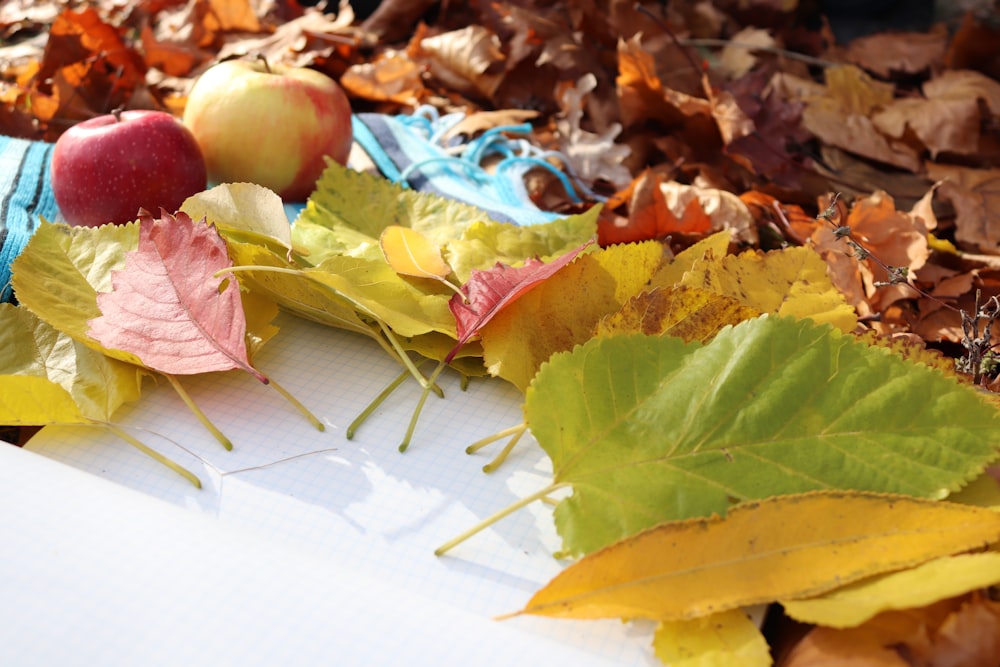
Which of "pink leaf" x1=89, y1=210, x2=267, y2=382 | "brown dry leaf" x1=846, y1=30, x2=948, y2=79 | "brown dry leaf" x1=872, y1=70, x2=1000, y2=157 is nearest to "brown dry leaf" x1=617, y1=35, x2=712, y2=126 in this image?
"brown dry leaf" x1=872, y1=70, x2=1000, y2=157

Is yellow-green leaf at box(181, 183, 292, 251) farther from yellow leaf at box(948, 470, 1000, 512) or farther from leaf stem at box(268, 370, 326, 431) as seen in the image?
yellow leaf at box(948, 470, 1000, 512)

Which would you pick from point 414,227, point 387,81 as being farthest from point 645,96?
point 414,227

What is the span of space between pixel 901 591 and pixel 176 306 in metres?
0.35

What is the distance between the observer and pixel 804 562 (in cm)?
31

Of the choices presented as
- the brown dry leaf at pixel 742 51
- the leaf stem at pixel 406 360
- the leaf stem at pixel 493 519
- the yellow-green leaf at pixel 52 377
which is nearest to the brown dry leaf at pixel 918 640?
the leaf stem at pixel 493 519

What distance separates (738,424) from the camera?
0.35m

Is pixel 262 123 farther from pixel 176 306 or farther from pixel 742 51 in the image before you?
pixel 742 51

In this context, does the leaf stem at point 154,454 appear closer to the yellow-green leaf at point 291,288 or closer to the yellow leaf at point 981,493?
the yellow-green leaf at point 291,288

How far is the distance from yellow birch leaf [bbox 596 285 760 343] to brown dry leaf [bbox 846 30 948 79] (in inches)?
35.4

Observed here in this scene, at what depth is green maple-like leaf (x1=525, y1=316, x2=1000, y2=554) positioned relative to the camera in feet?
1.11

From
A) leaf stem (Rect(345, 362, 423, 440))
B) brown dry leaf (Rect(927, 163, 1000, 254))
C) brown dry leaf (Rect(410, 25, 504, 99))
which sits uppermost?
leaf stem (Rect(345, 362, 423, 440))

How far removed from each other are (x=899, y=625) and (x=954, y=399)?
10 cm

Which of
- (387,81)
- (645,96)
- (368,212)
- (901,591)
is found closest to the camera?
(901,591)

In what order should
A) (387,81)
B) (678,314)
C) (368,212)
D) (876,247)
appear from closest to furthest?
1. (678,314)
2. (368,212)
3. (876,247)
4. (387,81)
